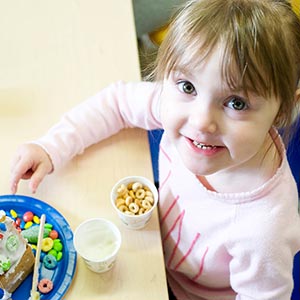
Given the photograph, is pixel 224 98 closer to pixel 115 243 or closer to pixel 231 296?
pixel 115 243

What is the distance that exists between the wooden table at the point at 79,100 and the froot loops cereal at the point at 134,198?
34mm

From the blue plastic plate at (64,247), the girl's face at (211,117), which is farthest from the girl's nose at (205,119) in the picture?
the blue plastic plate at (64,247)

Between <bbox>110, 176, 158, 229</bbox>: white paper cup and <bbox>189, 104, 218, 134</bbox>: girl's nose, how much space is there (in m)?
0.17

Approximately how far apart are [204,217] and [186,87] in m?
0.26

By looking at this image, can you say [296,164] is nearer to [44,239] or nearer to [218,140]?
[218,140]

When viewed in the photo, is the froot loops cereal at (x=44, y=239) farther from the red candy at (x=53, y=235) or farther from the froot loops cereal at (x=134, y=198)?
the froot loops cereal at (x=134, y=198)

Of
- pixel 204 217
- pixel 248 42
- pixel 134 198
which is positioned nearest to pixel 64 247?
pixel 134 198

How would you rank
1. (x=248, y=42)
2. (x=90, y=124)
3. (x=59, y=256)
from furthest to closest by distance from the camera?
(x=90, y=124) → (x=59, y=256) → (x=248, y=42)

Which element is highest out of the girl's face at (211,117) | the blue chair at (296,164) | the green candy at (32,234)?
the girl's face at (211,117)

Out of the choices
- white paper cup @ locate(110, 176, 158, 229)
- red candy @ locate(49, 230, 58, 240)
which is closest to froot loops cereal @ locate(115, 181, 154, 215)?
white paper cup @ locate(110, 176, 158, 229)

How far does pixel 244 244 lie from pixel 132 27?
574 mm

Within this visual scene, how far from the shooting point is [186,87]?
0.65m

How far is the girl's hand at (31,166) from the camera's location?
78 cm

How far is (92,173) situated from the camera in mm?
824
